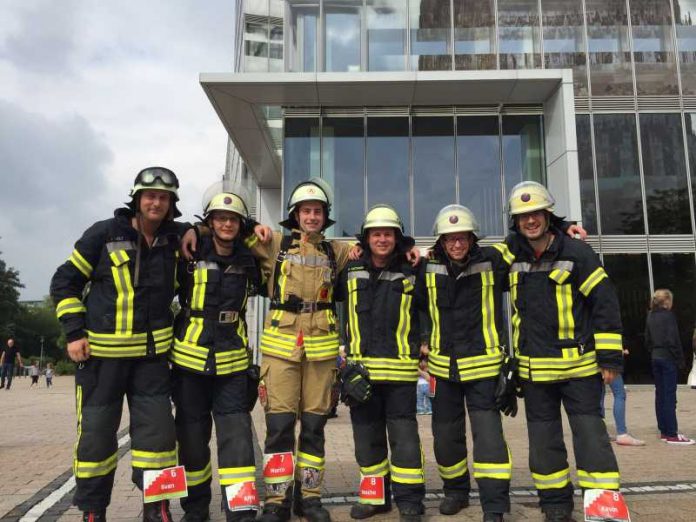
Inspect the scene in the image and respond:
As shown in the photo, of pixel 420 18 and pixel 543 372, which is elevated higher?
pixel 420 18

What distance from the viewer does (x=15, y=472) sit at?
577 centimetres

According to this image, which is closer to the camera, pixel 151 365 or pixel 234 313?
pixel 151 365

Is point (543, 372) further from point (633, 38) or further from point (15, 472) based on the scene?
point (633, 38)

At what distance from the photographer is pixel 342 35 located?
15539 mm

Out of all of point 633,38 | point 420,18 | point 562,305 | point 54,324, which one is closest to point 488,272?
point 562,305

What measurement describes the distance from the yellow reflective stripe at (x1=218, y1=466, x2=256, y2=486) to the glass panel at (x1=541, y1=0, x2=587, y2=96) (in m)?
15.7

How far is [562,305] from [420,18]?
45.5 feet

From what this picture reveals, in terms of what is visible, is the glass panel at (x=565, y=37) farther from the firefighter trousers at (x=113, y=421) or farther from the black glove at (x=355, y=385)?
the firefighter trousers at (x=113, y=421)

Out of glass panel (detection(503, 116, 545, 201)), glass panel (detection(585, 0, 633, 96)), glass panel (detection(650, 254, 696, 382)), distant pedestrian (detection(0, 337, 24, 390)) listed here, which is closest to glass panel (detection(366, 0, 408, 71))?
glass panel (detection(503, 116, 545, 201))

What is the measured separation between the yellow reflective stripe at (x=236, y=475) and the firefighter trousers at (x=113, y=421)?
1.06 feet

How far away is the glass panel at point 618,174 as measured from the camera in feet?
51.9

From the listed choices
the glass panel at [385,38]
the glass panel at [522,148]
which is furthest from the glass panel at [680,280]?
the glass panel at [385,38]

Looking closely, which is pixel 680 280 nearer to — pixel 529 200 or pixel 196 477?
pixel 529 200

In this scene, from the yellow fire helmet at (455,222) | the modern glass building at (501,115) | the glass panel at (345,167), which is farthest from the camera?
the glass panel at (345,167)
